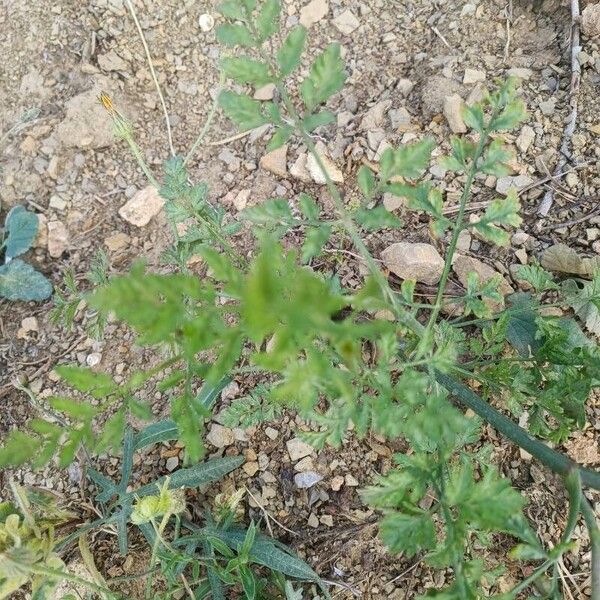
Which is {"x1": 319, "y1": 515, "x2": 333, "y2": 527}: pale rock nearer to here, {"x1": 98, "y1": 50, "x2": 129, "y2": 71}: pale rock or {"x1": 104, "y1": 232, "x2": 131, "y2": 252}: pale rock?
{"x1": 104, "y1": 232, "x2": 131, "y2": 252}: pale rock

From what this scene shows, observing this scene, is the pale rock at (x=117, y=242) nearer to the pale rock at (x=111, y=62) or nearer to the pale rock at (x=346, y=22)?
the pale rock at (x=111, y=62)

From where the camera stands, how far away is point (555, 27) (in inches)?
105

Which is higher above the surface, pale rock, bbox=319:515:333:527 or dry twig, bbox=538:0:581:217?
dry twig, bbox=538:0:581:217

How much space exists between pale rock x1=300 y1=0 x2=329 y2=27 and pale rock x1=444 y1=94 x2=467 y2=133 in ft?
2.32

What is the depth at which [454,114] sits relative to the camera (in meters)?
2.51

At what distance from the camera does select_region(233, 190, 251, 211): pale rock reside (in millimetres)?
2621

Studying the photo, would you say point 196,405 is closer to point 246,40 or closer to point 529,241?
point 246,40

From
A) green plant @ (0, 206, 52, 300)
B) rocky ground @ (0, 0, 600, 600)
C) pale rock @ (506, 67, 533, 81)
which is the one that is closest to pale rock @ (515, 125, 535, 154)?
rocky ground @ (0, 0, 600, 600)

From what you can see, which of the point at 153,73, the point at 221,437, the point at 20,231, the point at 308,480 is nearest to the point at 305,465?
the point at 308,480

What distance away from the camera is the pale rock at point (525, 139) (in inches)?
98.2

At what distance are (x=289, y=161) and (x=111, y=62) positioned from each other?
0.91 m

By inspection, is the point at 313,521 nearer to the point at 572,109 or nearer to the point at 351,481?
the point at 351,481

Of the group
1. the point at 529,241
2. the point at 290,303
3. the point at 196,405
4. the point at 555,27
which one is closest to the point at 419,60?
the point at 555,27

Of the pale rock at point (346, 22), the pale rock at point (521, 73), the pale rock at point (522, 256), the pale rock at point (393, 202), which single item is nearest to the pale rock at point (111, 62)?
the pale rock at point (346, 22)
